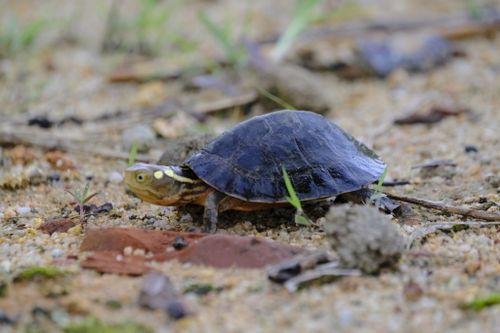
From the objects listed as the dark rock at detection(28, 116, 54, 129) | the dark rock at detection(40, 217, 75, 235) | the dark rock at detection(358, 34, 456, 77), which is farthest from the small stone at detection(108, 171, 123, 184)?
the dark rock at detection(358, 34, 456, 77)

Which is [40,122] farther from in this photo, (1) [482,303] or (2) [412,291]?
(1) [482,303]

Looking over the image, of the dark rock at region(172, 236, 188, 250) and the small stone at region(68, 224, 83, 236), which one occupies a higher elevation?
the dark rock at region(172, 236, 188, 250)

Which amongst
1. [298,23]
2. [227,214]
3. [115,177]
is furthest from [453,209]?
[298,23]

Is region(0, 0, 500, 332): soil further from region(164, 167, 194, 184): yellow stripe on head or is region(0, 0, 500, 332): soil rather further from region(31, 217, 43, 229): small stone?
region(164, 167, 194, 184): yellow stripe on head

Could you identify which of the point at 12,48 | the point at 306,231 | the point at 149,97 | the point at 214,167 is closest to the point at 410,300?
the point at 306,231

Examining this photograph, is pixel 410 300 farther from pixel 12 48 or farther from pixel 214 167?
pixel 12 48

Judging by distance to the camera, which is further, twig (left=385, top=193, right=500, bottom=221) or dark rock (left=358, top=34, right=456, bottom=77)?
dark rock (left=358, top=34, right=456, bottom=77)
